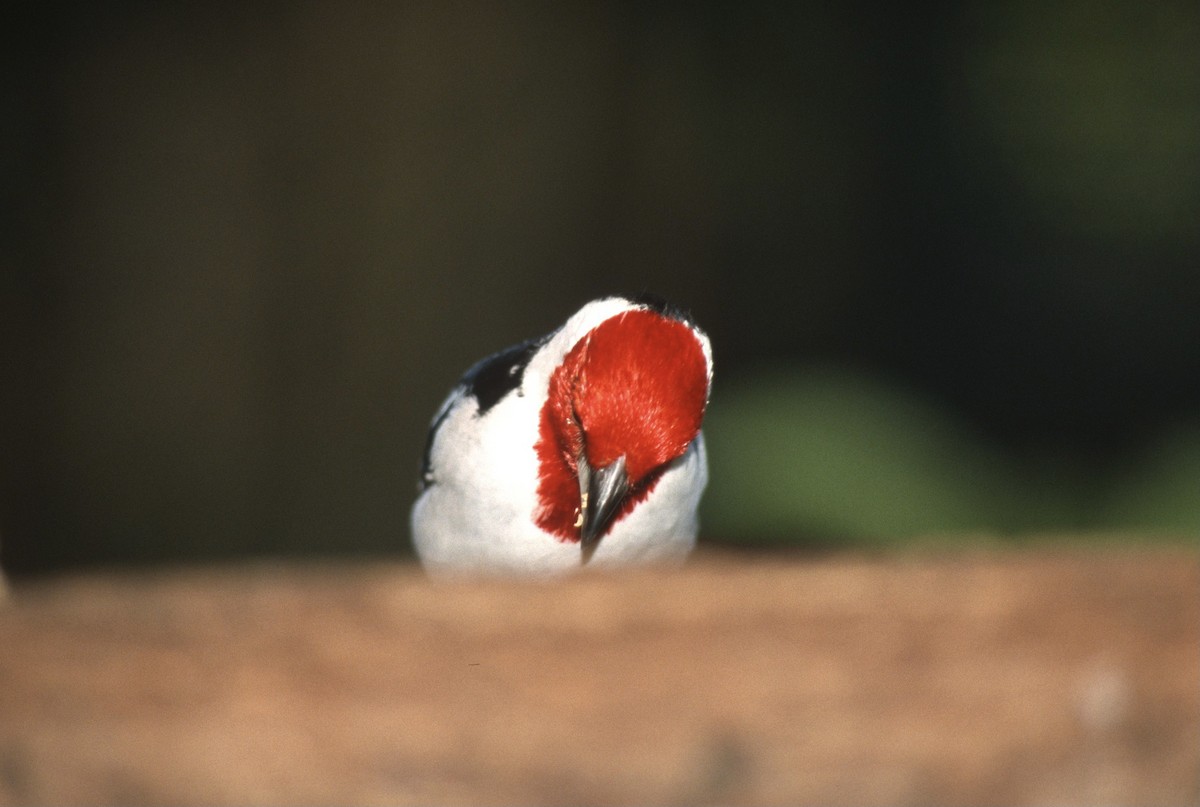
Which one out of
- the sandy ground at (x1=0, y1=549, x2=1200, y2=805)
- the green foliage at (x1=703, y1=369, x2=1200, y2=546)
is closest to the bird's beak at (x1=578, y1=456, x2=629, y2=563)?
the sandy ground at (x1=0, y1=549, x2=1200, y2=805)

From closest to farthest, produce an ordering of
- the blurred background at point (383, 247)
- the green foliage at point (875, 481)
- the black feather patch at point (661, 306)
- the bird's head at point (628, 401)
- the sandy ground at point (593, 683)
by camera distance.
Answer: the sandy ground at point (593, 683) → the bird's head at point (628, 401) → the black feather patch at point (661, 306) → the green foliage at point (875, 481) → the blurred background at point (383, 247)

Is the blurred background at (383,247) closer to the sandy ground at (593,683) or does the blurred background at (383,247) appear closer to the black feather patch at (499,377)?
the black feather patch at (499,377)

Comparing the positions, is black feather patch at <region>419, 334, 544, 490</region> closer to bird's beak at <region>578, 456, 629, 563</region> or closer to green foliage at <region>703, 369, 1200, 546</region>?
bird's beak at <region>578, 456, 629, 563</region>

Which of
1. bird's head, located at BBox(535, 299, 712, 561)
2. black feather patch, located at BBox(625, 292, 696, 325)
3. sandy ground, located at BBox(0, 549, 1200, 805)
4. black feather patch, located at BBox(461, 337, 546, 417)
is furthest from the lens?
black feather patch, located at BBox(461, 337, 546, 417)

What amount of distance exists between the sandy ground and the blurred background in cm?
171

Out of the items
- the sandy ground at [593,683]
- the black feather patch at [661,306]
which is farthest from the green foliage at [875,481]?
the sandy ground at [593,683]

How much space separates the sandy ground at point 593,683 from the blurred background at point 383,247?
1.71 meters

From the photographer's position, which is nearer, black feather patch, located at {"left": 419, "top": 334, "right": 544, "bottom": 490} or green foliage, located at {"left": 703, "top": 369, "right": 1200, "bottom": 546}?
black feather patch, located at {"left": 419, "top": 334, "right": 544, "bottom": 490}

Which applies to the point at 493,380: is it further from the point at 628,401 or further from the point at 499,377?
the point at 628,401

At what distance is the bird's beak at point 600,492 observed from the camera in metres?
1.33

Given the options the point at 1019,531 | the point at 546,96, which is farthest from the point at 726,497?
the point at 546,96

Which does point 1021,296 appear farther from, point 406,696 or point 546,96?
point 406,696

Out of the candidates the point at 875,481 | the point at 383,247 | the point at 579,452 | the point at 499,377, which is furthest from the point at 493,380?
the point at 383,247

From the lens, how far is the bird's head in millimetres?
1272
